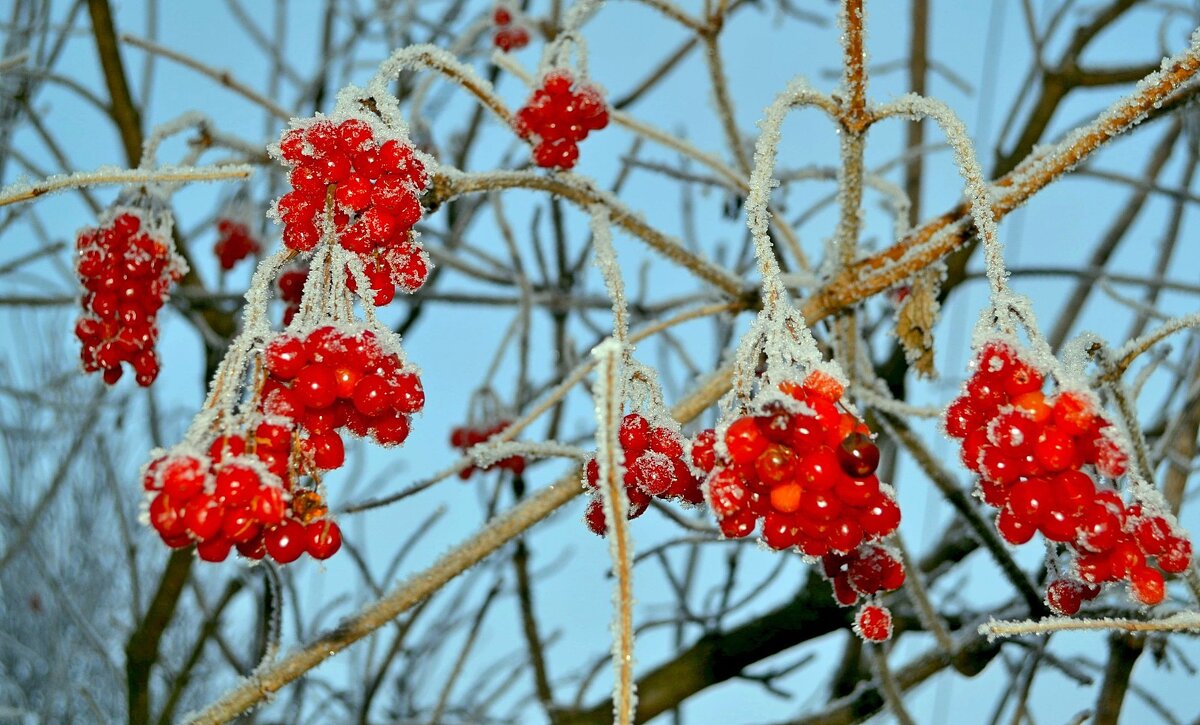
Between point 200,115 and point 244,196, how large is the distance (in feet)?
1.37

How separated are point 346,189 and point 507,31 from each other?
80 cm

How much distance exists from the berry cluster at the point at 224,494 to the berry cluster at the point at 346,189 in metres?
0.11

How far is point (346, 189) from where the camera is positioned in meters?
0.50

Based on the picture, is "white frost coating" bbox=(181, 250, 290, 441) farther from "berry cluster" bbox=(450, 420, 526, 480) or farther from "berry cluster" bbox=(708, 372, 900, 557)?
"berry cluster" bbox=(450, 420, 526, 480)

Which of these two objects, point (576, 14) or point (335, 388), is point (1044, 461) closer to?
point (335, 388)

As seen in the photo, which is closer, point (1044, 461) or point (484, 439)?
point (1044, 461)

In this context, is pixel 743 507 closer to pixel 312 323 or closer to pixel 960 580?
pixel 312 323

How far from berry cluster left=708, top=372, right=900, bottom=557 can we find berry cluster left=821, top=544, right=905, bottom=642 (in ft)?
0.25

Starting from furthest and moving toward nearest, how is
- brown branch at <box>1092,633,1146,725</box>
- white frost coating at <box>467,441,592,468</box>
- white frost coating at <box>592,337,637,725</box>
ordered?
brown branch at <box>1092,633,1146,725</box>
white frost coating at <box>467,441,592,468</box>
white frost coating at <box>592,337,637,725</box>

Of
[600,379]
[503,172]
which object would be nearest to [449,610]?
[503,172]

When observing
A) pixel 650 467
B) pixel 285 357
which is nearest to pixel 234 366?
pixel 285 357

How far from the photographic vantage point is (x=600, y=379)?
311 mm

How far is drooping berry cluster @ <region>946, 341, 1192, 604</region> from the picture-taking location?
0.43m

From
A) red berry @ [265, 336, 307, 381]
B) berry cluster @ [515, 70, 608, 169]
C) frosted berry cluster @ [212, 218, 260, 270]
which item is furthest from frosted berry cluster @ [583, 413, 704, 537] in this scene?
frosted berry cluster @ [212, 218, 260, 270]
